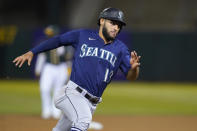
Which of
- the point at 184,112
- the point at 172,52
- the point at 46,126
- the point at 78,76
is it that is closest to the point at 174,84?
the point at 172,52

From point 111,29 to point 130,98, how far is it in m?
11.7

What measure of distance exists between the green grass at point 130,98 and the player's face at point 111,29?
7461 millimetres

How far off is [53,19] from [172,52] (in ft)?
23.4

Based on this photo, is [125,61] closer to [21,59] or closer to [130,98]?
[21,59]

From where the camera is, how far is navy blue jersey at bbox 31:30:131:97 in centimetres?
650

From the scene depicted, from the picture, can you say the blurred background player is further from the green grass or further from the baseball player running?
the baseball player running

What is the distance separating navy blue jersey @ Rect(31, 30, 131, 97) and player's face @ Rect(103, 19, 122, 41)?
Result: 0.11m

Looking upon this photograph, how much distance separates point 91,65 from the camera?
6512mm

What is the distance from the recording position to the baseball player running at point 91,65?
6.49 metres

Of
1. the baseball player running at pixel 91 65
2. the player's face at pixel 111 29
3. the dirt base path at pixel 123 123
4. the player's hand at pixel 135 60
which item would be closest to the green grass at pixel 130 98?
the dirt base path at pixel 123 123

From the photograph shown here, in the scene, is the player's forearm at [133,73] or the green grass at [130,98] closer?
the player's forearm at [133,73]

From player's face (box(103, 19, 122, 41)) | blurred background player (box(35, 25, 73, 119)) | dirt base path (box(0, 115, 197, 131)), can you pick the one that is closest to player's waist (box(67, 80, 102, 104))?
player's face (box(103, 19, 122, 41))

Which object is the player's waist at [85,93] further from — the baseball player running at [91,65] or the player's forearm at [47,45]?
the player's forearm at [47,45]

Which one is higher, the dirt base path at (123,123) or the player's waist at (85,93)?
the player's waist at (85,93)
